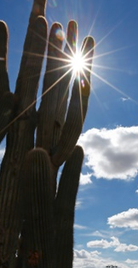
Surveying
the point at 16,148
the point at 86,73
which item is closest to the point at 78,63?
the point at 86,73

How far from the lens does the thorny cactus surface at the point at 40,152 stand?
6.84 m

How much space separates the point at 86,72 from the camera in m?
8.33

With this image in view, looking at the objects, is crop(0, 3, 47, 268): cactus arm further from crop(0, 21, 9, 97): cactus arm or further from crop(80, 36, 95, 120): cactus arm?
crop(80, 36, 95, 120): cactus arm

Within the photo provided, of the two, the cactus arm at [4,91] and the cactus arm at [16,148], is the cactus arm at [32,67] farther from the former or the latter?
the cactus arm at [4,91]

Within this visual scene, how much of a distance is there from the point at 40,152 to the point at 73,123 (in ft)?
3.43

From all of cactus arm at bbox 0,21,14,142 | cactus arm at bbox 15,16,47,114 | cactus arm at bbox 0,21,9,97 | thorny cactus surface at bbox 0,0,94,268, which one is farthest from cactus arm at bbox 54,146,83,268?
cactus arm at bbox 0,21,9,97

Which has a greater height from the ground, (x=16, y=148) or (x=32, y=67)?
(x=32, y=67)

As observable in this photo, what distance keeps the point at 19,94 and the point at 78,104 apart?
1496 millimetres

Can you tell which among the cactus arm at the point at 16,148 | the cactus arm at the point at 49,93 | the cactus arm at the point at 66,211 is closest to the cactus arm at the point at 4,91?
the cactus arm at the point at 16,148

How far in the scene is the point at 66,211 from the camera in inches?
291

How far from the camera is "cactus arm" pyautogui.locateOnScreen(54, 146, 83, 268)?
7.20 metres

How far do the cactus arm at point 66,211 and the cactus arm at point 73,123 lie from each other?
320 millimetres

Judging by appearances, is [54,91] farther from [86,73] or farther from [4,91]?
[4,91]

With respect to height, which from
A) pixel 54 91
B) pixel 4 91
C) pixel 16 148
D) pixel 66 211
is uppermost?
pixel 54 91
